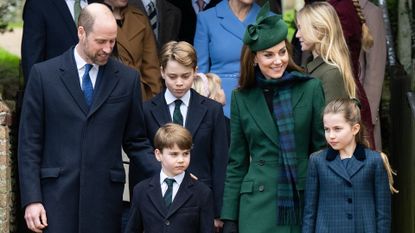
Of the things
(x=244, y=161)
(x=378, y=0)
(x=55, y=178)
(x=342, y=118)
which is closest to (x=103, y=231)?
(x=55, y=178)

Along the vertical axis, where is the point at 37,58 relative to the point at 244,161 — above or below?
above

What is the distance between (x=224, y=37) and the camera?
11.4 meters

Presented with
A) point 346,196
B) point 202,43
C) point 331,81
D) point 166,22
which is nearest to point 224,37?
point 202,43

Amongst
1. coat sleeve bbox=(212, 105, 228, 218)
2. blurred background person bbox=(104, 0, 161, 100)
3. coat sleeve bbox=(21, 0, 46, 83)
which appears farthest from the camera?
blurred background person bbox=(104, 0, 161, 100)

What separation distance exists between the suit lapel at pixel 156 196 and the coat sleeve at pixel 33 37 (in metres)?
2.06

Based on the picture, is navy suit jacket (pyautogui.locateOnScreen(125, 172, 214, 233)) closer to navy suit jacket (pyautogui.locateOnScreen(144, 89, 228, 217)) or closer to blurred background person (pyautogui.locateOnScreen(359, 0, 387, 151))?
navy suit jacket (pyautogui.locateOnScreen(144, 89, 228, 217))

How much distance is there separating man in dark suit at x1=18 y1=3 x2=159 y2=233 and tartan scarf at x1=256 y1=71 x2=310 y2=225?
112 cm

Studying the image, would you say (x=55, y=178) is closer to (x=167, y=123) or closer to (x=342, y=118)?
(x=167, y=123)

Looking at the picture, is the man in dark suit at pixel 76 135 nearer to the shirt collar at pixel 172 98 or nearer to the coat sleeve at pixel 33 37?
the shirt collar at pixel 172 98

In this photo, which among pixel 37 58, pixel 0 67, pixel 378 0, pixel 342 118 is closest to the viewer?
pixel 342 118

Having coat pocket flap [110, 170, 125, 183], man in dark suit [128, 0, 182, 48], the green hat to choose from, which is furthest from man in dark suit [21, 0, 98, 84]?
the green hat

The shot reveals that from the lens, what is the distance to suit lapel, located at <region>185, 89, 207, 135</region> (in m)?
10.1

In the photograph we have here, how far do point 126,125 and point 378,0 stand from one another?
5154mm

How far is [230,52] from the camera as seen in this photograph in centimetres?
1137
